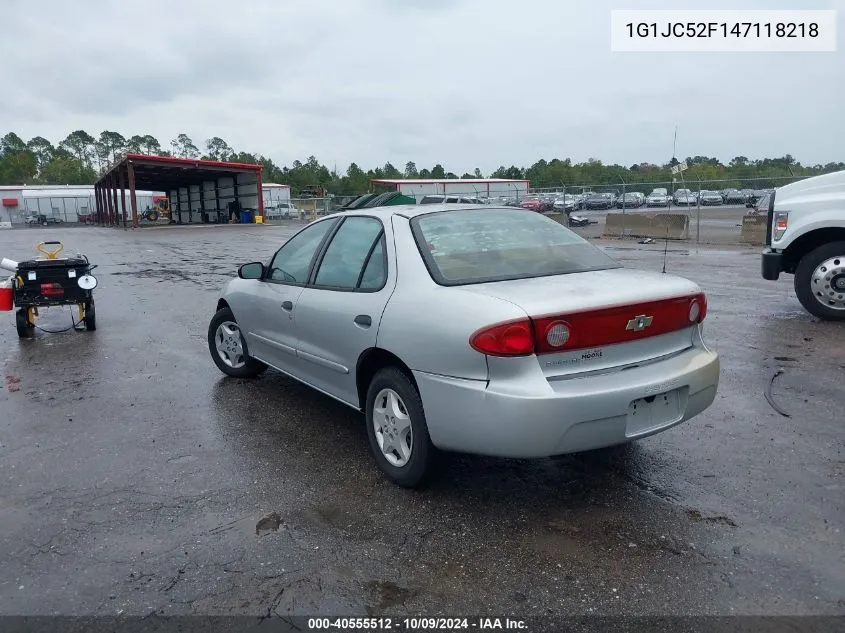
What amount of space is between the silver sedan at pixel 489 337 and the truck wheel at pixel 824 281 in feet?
16.0

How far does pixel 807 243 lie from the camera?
7.99 metres

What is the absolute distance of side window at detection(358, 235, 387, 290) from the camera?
12.9ft

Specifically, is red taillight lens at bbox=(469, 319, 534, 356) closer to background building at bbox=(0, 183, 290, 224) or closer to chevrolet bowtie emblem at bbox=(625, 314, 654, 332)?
chevrolet bowtie emblem at bbox=(625, 314, 654, 332)

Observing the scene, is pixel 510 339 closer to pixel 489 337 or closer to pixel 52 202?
pixel 489 337

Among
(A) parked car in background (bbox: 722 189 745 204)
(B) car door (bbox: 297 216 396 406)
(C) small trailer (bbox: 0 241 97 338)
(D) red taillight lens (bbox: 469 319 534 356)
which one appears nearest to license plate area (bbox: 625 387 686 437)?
(D) red taillight lens (bbox: 469 319 534 356)

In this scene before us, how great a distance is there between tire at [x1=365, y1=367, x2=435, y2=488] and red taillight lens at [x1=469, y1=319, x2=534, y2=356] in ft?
1.87

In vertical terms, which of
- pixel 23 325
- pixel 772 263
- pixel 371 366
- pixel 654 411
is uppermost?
pixel 772 263

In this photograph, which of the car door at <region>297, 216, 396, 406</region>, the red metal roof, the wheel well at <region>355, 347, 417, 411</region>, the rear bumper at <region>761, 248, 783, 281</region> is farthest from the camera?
the red metal roof

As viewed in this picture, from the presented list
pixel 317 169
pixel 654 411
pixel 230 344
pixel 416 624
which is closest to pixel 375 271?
pixel 654 411

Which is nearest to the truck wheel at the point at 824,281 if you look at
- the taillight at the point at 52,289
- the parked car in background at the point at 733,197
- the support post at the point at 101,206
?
the taillight at the point at 52,289

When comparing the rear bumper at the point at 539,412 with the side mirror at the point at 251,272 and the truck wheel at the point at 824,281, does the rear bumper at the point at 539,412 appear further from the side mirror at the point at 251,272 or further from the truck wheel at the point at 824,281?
the truck wheel at the point at 824,281

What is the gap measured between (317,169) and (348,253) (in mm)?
112297

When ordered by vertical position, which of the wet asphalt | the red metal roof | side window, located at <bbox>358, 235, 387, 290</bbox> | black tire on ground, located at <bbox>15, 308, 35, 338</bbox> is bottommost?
the wet asphalt

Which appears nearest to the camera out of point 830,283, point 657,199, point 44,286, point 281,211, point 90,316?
point 830,283
